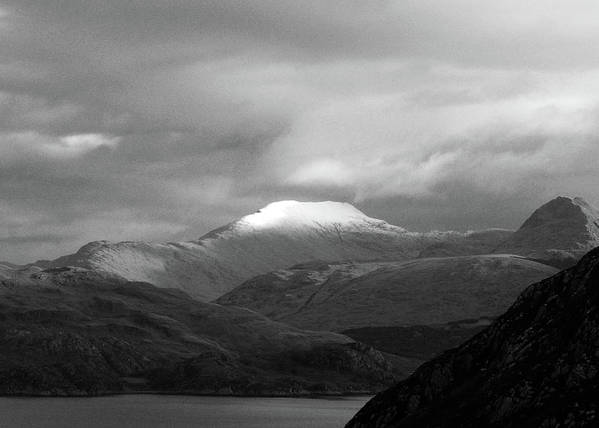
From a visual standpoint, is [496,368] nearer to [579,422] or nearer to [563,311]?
[563,311]

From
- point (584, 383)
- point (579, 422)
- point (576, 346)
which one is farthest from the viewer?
point (576, 346)

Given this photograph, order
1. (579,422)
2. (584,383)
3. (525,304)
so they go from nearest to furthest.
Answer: (579,422)
(584,383)
(525,304)

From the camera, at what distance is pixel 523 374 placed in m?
115

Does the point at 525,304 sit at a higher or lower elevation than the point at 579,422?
higher

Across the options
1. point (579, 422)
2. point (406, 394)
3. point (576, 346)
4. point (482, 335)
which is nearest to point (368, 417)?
point (406, 394)

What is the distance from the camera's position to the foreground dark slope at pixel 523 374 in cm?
10356

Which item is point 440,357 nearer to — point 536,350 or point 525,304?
point 525,304

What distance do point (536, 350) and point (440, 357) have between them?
2489cm

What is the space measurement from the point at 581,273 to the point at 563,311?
5850mm

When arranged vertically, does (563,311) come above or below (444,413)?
above

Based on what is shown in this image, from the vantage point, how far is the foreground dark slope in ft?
340

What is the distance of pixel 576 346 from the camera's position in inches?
4309

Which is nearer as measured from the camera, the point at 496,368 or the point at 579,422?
the point at 579,422

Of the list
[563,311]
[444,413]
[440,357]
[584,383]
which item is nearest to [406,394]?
[440,357]
